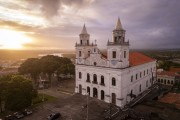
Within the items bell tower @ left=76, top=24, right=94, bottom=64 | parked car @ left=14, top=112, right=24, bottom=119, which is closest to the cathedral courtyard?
parked car @ left=14, top=112, right=24, bottom=119

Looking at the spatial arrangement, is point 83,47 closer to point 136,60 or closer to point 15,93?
point 136,60

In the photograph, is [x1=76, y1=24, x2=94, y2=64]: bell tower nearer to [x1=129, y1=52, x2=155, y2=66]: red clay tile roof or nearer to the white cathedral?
the white cathedral

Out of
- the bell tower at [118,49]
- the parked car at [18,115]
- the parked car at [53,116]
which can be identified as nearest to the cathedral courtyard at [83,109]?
the parked car at [53,116]

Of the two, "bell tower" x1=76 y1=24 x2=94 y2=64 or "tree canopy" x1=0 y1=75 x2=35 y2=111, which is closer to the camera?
"tree canopy" x1=0 y1=75 x2=35 y2=111

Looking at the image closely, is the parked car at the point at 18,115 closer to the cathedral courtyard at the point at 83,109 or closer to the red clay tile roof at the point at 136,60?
the cathedral courtyard at the point at 83,109

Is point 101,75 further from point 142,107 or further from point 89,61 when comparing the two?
point 142,107

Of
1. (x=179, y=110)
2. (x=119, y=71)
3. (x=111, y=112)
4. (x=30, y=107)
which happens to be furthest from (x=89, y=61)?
(x=179, y=110)

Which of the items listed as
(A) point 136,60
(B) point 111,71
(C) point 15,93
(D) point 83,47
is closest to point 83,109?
(B) point 111,71

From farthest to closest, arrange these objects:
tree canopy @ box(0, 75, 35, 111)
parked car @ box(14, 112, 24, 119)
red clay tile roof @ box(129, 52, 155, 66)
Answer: red clay tile roof @ box(129, 52, 155, 66) → tree canopy @ box(0, 75, 35, 111) → parked car @ box(14, 112, 24, 119)
